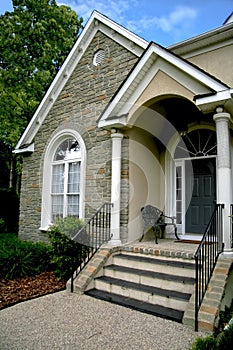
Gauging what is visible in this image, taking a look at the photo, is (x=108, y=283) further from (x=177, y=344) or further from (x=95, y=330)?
(x=177, y=344)

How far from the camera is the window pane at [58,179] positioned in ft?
28.5

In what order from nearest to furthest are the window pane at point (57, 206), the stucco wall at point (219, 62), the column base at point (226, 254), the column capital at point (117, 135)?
the column base at point (226, 254)
the stucco wall at point (219, 62)
the column capital at point (117, 135)
the window pane at point (57, 206)

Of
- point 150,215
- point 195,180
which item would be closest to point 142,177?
point 150,215

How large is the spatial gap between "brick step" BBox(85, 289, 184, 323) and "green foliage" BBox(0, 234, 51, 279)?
2.20m

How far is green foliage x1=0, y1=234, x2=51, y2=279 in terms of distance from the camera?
636cm

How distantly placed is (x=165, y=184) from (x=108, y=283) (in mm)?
3192

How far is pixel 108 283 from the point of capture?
4996 mm

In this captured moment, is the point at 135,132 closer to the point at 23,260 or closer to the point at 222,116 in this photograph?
the point at 222,116

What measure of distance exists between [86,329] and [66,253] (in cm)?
261

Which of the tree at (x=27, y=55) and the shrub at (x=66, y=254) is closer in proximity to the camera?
the shrub at (x=66, y=254)

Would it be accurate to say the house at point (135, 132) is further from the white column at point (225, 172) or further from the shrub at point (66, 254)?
the shrub at point (66, 254)

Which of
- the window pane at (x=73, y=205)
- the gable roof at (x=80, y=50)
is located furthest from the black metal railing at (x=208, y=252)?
the gable roof at (x=80, y=50)

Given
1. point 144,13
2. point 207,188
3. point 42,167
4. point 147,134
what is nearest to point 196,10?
point 144,13

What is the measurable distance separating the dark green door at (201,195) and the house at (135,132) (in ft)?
0.08
